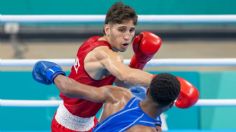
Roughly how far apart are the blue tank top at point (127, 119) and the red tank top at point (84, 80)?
63cm

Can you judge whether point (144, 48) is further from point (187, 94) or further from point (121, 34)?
point (187, 94)

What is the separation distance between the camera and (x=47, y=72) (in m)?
2.23

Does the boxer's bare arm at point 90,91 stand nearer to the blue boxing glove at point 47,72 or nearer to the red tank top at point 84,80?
the blue boxing glove at point 47,72

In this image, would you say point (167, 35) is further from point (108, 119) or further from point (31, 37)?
point (108, 119)

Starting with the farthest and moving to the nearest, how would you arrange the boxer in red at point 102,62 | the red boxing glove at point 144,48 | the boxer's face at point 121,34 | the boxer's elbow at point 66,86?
the red boxing glove at point 144,48 → the boxer's face at point 121,34 → the boxer in red at point 102,62 → the boxer's elbow at point 66,86

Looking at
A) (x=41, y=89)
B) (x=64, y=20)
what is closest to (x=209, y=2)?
(x=41, y=89)

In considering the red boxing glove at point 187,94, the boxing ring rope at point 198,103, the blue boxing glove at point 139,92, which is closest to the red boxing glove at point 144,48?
the blue boxing glove at point 139,92

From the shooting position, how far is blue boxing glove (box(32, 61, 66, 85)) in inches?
87.4

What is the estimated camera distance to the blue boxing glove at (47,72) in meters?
2.22

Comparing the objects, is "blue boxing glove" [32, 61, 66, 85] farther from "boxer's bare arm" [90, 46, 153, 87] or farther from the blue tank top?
the blue tank top

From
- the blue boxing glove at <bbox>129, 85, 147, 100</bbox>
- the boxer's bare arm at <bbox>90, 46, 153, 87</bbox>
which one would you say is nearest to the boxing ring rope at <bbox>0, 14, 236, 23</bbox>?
the boxer's bare arm at <bbox>90, 46, 153, 87</bbox>

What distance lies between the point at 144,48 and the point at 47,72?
66 centimetres

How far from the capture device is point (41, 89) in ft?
14.2

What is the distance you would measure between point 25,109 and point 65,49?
9.76 ft
